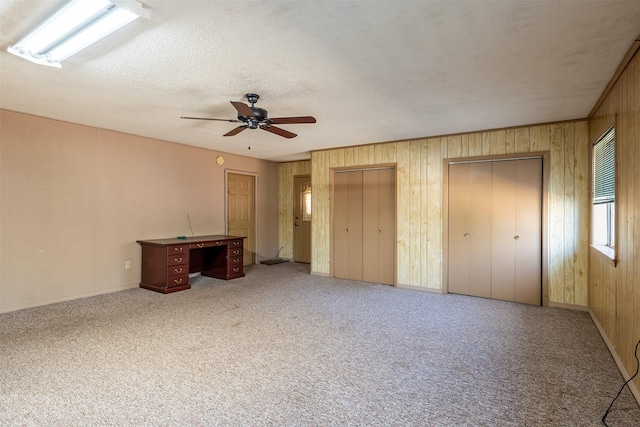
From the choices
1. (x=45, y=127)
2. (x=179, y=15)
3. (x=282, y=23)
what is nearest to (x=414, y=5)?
(x=282, y=23)

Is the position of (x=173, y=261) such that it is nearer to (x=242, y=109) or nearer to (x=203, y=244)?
(x=203, y=244)

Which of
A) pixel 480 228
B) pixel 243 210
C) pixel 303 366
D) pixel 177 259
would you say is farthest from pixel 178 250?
pixel 480 228

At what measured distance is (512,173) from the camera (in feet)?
15.0

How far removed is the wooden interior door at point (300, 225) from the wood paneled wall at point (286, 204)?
0.11 meters

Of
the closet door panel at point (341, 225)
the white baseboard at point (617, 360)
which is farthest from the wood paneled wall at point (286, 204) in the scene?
the white baseboard at point (617, 360)

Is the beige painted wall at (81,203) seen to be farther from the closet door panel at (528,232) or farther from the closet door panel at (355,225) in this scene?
the closet door panel at (528,232)

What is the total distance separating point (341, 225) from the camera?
6.08m

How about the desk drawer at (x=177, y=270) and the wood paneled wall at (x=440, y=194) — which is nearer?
the wood paneled wall at (x=440, y=194)

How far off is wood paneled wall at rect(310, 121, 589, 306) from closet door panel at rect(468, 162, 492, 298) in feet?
1.05

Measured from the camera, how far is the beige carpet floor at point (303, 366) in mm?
2027

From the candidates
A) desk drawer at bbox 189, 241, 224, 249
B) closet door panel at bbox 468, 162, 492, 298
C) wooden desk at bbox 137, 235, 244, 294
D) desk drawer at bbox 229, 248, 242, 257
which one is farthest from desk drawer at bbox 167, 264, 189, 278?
closet door panel at bbox 468, 162, 492, 298

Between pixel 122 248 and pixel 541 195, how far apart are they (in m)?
6.14

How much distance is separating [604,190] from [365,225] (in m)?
3.28

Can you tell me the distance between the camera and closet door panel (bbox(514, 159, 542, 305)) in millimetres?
4414
